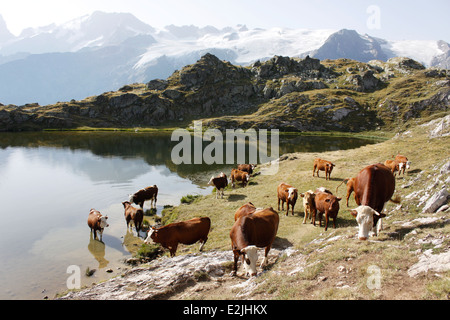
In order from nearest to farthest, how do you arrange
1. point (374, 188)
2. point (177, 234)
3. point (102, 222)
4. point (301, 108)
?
point (374, 188) → point (177, 234) → point (102, 222) → point (301, 108)

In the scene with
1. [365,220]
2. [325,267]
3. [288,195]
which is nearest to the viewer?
[325,267]

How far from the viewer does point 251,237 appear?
11.1m

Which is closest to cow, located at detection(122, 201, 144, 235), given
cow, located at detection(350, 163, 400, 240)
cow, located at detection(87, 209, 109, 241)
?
cow, located at detection(87, 209, 109, 241)

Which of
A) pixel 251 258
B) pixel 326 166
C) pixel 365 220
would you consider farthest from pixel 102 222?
pixel 326 166

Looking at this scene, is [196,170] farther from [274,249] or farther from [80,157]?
[274,249]

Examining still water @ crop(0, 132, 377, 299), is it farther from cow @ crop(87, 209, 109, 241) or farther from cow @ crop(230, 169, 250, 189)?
cow @ crop(230, 169, 250, 189)

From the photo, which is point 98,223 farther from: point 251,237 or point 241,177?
point 241,177

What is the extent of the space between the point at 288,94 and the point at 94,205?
17560 centimetres

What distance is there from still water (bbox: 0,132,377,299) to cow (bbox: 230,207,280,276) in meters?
10.1

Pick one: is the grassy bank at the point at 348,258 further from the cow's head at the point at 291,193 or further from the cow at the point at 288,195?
the cow's head at the point at 291,193

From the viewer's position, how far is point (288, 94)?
18700 cm

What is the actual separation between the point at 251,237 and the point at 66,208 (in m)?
27.0

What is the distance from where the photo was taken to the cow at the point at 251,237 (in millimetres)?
10133

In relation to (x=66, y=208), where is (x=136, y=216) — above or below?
above
